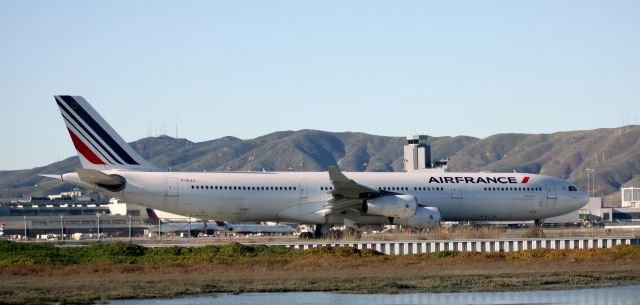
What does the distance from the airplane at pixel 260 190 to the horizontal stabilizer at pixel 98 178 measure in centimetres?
4

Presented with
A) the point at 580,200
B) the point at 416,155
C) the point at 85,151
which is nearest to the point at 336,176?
the point at 85,151

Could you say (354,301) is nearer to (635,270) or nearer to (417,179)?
(635,270)

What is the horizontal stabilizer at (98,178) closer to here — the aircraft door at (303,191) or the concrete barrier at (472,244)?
the aircraft door at (303,191)

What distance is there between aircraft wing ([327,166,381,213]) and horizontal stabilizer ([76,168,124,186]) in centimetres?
962

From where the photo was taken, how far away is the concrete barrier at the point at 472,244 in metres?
42.5

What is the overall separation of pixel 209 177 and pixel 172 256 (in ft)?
45.7

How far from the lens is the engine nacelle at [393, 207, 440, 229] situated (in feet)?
167

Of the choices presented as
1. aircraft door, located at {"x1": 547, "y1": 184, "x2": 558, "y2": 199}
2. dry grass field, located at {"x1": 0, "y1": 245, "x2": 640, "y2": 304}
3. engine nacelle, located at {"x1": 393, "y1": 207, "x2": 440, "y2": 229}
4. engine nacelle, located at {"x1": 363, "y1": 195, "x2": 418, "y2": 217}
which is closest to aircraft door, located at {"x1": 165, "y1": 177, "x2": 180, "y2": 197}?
engine nacelle, located at {"x1": 363, "y1": 195, "x2": 418, "y2": 217}

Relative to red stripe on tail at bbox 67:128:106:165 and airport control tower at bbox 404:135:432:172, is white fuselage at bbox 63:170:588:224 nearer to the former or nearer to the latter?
red stripe on tail at bbox 67:128:106:165

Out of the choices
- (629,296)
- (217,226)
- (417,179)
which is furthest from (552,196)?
(217,226)

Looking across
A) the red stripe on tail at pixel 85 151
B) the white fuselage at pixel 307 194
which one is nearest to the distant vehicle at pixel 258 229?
the white fuselage at pixel 307 194

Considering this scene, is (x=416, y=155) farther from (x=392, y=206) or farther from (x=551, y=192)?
(x=392, y=206)

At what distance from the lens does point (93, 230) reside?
8856cm

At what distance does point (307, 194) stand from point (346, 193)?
2.09 metres
